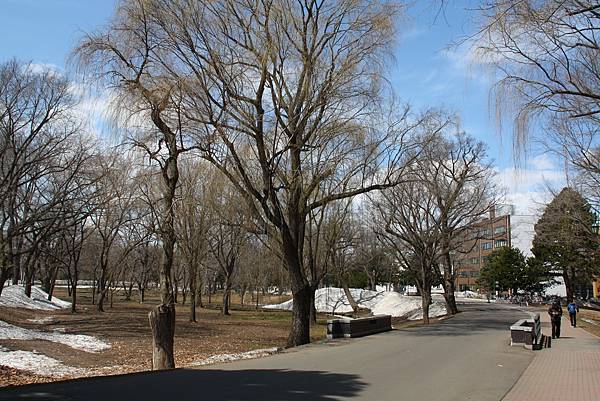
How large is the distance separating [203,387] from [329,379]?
2.36 m

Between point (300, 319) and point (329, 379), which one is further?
point (300, 319)

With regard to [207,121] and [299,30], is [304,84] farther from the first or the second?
[207,121]

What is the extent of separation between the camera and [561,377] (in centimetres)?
1188

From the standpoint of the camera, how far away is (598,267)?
4550 centimetres

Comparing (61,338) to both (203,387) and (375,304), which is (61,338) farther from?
(375,304)

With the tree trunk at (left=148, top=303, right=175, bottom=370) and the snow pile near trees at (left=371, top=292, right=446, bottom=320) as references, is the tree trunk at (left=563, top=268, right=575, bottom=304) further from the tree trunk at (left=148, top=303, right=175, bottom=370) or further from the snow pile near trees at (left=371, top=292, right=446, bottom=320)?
the tree trunk at (left=148, top=303, right=175, bottom=370)

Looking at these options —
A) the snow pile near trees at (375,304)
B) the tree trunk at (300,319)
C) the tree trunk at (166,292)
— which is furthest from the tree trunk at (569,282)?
the tree trunk at (166,292)

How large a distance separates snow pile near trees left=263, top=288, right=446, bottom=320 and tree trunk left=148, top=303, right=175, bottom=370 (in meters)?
37.3

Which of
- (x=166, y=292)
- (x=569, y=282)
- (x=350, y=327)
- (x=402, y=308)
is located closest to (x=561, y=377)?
(x=350, y=327)

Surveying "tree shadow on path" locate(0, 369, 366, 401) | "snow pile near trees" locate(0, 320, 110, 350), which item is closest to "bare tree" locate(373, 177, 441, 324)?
"snow pile near trees" locate(0, 320, 110, 350)

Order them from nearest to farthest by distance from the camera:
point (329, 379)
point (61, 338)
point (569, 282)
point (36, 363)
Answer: point (329, 379) → point (36, 363) → point (61, 338) → point (569, 282)

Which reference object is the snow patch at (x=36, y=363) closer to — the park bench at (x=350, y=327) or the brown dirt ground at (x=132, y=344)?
the brown dirt ground at (x=132, y=344)

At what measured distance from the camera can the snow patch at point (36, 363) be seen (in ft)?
50.1

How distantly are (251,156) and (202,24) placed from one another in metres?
5.24
